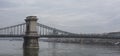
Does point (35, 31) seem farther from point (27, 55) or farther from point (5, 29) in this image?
point (5, 29)

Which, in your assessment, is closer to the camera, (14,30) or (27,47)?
(27,47)

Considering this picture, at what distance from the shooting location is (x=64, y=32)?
9056 cm

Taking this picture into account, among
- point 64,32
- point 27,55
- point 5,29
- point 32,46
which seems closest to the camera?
point 27,55

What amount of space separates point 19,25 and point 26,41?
20722 mm

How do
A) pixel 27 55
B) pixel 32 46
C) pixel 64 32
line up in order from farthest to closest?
pixel 64 32, pixel 32 46, pixel 27 55

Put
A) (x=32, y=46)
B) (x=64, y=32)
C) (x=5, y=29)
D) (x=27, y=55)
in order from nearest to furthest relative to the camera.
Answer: (x=27, y=55)
(x=32, y=46)
(x=5, y=29)
(x=64, y=32)

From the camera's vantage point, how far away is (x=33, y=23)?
6719cm

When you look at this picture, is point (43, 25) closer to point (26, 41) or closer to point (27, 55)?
point (26, 41)

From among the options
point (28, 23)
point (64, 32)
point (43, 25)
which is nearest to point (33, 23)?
point (28, 23)

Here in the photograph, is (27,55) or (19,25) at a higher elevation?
(19,25)

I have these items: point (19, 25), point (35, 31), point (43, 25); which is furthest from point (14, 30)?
point (35, 31)

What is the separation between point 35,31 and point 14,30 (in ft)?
66.0

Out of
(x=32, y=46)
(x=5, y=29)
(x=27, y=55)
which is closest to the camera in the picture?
(x=27, y=55)

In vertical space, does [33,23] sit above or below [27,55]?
above
